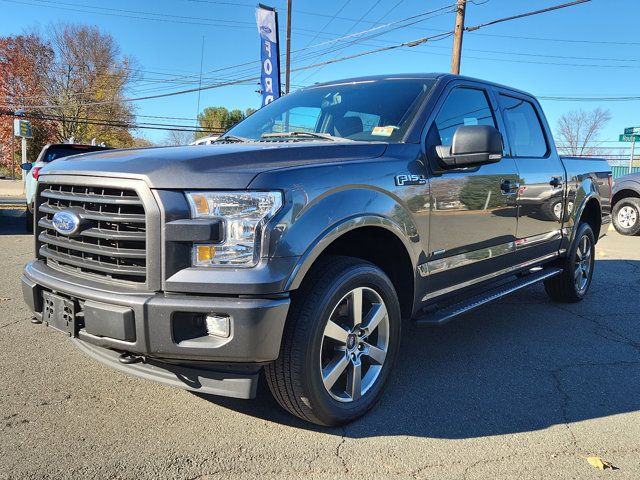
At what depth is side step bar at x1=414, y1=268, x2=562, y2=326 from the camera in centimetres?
326

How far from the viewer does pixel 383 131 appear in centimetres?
334

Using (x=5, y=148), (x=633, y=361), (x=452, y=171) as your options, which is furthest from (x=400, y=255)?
(x=5, y=148)

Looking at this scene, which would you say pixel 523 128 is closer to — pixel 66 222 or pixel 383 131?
pixel 383 131

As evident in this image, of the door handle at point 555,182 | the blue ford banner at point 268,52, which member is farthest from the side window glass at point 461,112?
the blue ford banner at point 268,52

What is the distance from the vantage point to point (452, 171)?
3.39 meters

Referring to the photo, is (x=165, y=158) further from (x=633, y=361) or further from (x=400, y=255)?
(x=633, y=361)

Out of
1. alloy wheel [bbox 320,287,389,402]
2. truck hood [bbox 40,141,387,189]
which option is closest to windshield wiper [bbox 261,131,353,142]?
truck hood [bbox 40,141,387,189]

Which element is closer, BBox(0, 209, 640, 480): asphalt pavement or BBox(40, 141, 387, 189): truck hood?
BBox(40, 141, 387, 189): truck hood

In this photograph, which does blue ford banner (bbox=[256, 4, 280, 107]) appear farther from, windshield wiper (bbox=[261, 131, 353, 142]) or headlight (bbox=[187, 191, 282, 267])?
headlight (bbox=[187, 191, 282, 267])

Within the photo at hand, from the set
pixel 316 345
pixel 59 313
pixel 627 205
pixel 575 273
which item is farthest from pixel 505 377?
pixel 627 205

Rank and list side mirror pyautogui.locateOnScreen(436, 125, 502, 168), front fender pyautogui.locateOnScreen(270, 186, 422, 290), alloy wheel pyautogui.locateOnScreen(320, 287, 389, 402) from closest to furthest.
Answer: front fender pyautogui.locateOnScreen(270, 186, 422, 290)
alloy wheel pyautogui.locateOnScreen(320, 287, 389, 402)
side mirror pyautogui.locateOnScreen(436, 125, 502, 168)

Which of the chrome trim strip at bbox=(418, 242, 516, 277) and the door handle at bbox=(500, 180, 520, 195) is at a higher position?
the door handle at bbox=(500, 180, 520, 195)

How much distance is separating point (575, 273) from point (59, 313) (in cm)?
495

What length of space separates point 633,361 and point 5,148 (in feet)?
189
